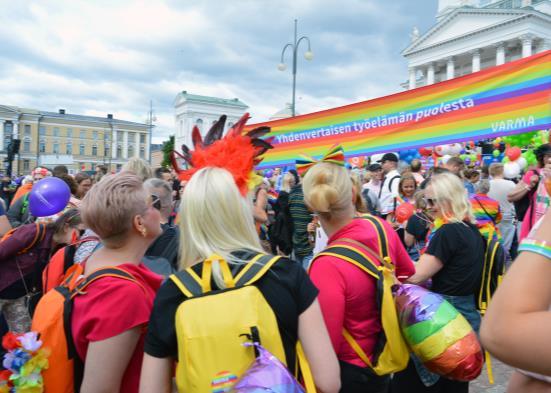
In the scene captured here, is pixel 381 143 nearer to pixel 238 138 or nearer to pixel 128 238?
pixel 238 138

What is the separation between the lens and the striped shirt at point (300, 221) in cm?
630

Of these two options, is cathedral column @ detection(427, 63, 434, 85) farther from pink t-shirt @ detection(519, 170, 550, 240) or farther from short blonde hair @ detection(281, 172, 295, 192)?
pink t-shirt @ detection(519, 170, 550, 240)

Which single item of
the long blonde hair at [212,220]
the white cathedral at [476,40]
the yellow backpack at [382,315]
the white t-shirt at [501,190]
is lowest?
the yellow backpack at [382,315]

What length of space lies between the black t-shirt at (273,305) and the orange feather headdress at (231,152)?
0.44 meters

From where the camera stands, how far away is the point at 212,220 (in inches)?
63.9

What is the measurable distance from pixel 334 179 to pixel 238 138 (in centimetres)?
62

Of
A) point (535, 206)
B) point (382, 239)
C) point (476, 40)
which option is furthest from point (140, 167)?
point (476, 40)

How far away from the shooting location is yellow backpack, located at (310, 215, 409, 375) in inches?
81.4

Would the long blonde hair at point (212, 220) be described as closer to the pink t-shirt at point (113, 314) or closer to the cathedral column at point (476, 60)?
the pink t-shirt at point (113, 314)

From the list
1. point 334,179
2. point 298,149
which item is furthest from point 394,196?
point 334,179

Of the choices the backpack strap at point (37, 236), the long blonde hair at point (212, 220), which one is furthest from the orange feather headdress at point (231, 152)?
the backpack strap at point (37, 236)

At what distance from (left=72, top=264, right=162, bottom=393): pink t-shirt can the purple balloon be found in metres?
2.03

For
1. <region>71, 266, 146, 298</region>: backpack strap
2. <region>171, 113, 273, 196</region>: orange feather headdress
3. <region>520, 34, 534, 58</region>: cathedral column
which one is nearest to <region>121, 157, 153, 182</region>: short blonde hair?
<region>171, 113, 273, 196</region>: orange feather headdress

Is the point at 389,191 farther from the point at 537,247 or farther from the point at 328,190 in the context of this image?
the point at 537,247
